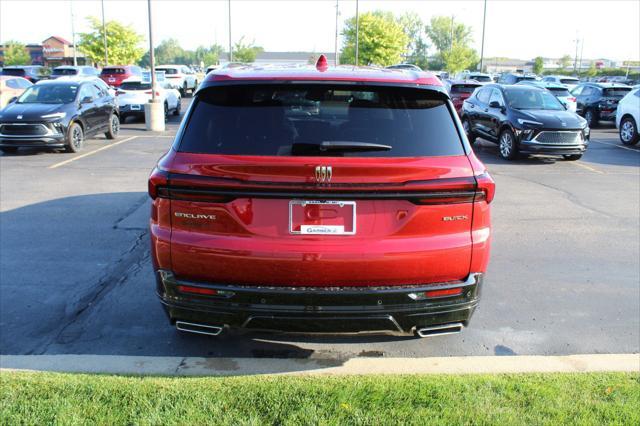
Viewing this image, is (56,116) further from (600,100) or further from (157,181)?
(600,100)

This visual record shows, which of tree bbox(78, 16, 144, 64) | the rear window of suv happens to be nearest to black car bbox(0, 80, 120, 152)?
the rear window of suv

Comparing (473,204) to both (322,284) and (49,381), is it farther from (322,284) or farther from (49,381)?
(49,381)

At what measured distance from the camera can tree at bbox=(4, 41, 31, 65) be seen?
227ft

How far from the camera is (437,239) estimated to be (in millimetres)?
3305

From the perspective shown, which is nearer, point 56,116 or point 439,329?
point 439,329

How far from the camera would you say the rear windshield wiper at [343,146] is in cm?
328

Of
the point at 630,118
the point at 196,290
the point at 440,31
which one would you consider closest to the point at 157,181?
the point at 196,290

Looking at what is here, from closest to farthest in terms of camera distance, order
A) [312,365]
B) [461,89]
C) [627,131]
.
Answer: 1. [312,365]
2. [627,131]
3. [461,89]

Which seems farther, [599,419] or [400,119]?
[400,119]

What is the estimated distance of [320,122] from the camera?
349cm

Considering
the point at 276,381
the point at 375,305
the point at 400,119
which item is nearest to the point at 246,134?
the point at 400,119

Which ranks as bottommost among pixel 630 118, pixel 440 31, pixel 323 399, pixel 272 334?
pixel 272 334

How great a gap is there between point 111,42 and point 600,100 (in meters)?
46.3

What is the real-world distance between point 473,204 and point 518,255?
357 centimetres
